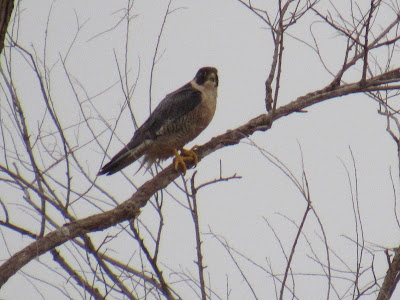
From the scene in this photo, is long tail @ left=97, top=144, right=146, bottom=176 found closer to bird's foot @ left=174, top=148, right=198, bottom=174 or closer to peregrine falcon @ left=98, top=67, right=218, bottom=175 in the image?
peregrine falcon @ left=98, top=67, right=218, bottom=175

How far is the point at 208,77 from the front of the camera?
5.68 m

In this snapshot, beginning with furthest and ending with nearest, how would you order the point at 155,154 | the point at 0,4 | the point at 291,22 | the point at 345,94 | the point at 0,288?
the point at 155,154
the point at 345,94
the point at 291,22
the point at 0,288
the point at 0,4

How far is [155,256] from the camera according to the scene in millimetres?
2906

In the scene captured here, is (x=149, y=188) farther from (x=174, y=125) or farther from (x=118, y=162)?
(x=174, y=125)

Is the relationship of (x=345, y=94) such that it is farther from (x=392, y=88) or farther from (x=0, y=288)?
(x=0, y=288)

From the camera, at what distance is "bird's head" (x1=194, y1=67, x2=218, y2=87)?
18.5 feet

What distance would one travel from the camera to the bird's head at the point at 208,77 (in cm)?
563

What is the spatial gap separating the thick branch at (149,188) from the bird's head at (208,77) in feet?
3.99

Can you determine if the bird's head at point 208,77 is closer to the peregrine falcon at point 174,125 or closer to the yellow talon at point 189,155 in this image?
the peregrine falcon at point 174,125

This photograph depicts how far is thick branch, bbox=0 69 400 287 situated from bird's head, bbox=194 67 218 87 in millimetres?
1217

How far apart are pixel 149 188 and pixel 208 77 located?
234 centimetres

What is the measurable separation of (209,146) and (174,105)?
1105 mm

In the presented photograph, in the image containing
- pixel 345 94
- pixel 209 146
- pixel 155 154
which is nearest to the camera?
pixel 345 94

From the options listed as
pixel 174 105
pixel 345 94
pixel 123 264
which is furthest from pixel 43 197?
pixel 174 105
